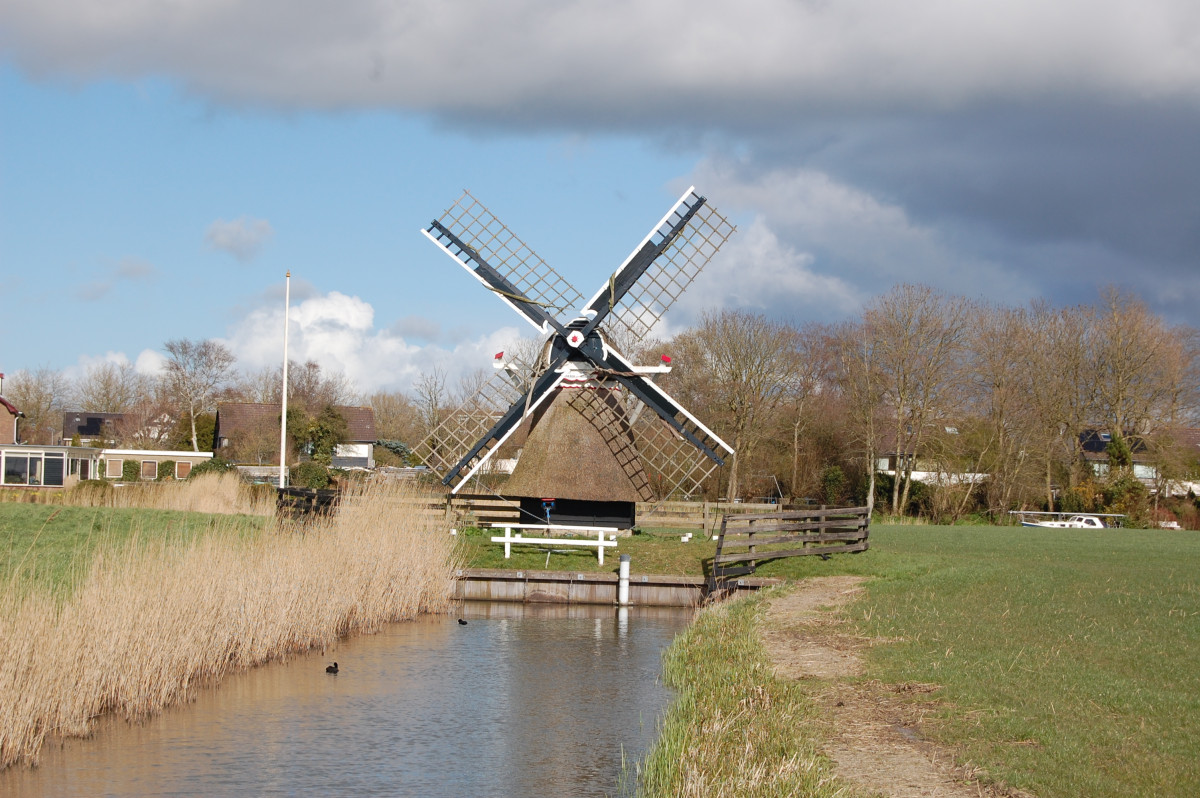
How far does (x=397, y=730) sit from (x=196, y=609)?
9.42 ft

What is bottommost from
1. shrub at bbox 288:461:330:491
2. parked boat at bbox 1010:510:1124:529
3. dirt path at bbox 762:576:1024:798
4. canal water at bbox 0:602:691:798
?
canal water at bbox 0:602:691:798

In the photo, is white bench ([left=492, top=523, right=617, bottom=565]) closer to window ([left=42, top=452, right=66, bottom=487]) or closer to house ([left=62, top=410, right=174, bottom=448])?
window ([left=42, top=452, right=66, bottom=487])

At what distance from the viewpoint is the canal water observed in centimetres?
894

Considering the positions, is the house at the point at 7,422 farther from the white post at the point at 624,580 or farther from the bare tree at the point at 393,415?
the white post at the point at 624,580

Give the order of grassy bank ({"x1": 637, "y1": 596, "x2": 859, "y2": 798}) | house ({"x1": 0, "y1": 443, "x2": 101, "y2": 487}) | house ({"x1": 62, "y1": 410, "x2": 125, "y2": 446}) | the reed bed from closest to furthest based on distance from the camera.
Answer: grassy bank ({"x1": 637, "y1": 596, "x2": 859, "y2": 798}), the reed bed, house ({"x1": 0, "y1": 443, "x2": 101, "y2": 487}), house ({"x1": 62, "y1": 410, "x2": 125, "y2": 446})

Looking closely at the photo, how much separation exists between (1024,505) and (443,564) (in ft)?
105

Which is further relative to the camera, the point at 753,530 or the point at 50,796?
the point at 753,530

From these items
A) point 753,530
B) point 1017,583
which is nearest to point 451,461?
point 753,530

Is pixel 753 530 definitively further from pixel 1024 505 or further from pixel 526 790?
pixel 1024 505

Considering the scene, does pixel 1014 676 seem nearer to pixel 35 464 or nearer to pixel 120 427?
pixel 35 464

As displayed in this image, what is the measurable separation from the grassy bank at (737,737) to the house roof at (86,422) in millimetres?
69846

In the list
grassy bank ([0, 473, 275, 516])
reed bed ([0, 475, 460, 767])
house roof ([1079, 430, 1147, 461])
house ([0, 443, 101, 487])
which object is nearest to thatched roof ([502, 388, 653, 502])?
reed bed ([0, 475, 460, 767])

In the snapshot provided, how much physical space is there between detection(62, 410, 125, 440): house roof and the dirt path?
68564 mm

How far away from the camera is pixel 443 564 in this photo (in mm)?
18766
